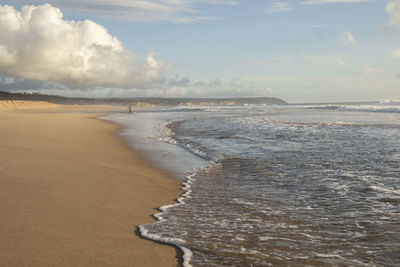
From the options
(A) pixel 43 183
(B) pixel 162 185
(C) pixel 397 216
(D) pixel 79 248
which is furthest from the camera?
(B) pixel 162 185

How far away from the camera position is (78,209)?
484cm

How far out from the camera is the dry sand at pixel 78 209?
3.40 metres

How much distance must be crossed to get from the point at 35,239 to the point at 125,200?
2.03m

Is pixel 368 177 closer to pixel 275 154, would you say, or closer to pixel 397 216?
pixel 397 216

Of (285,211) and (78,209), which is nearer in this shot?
(78,209)

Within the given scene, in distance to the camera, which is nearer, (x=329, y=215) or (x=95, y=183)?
(x=329, y=215)

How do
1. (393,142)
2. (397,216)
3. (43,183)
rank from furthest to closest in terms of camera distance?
(393,142), (43,183), (397,216)

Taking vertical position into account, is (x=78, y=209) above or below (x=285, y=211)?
above

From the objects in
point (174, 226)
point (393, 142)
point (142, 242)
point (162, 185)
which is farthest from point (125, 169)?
point (393, 142)

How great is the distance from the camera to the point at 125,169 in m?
8.39

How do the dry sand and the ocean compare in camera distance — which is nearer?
the dry sand

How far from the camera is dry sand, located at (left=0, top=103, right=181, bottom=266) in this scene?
11.2ft

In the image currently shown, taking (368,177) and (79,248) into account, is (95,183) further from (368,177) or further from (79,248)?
(368,177)

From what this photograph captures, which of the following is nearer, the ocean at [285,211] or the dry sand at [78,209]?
the dry sand at [78,209]
